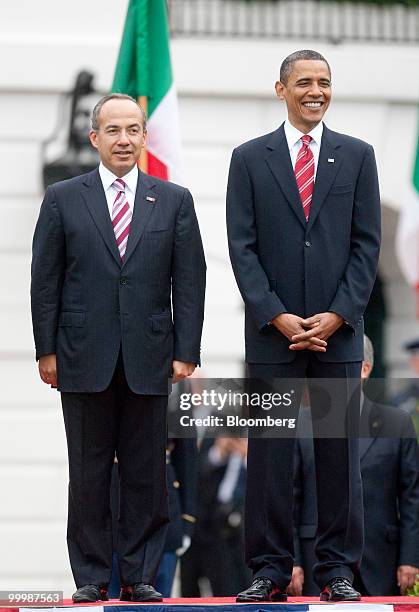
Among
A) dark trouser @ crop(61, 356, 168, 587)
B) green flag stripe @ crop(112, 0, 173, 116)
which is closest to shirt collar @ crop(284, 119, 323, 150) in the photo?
dark trouser @ crop(61, 356, 168, 587)

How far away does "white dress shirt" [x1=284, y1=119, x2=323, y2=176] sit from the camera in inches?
273

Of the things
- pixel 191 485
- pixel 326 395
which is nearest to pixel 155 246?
pixel 326 395

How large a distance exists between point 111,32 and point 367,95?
80.3 inches

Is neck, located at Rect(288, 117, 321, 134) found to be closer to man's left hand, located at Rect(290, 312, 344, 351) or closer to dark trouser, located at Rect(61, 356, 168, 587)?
man's left hand, located at Rect(290, 312, 344, 351)

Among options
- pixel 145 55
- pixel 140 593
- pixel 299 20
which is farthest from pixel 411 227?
pixel 140 593

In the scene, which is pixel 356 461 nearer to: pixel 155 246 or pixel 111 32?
pixel 155 246

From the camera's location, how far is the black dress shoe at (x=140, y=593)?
6621 millimetres

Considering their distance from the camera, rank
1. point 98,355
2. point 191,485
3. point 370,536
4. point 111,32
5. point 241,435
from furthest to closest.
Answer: point 111,32 < point 191,485 < point 370,536 < point 241,435 < point 98,355

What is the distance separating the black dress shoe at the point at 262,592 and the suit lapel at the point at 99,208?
1.36 meters

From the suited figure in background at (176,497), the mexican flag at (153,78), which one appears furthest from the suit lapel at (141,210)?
the mexican flag at (153,78)

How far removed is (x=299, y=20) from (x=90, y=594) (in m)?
7.97

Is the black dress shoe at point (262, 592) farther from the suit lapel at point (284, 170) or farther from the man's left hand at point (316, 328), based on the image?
the suit lapel at point (284, 170)

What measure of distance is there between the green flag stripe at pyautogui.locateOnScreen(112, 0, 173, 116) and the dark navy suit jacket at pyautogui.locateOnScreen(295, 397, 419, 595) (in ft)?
9.06

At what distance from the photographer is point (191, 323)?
6785 mm
